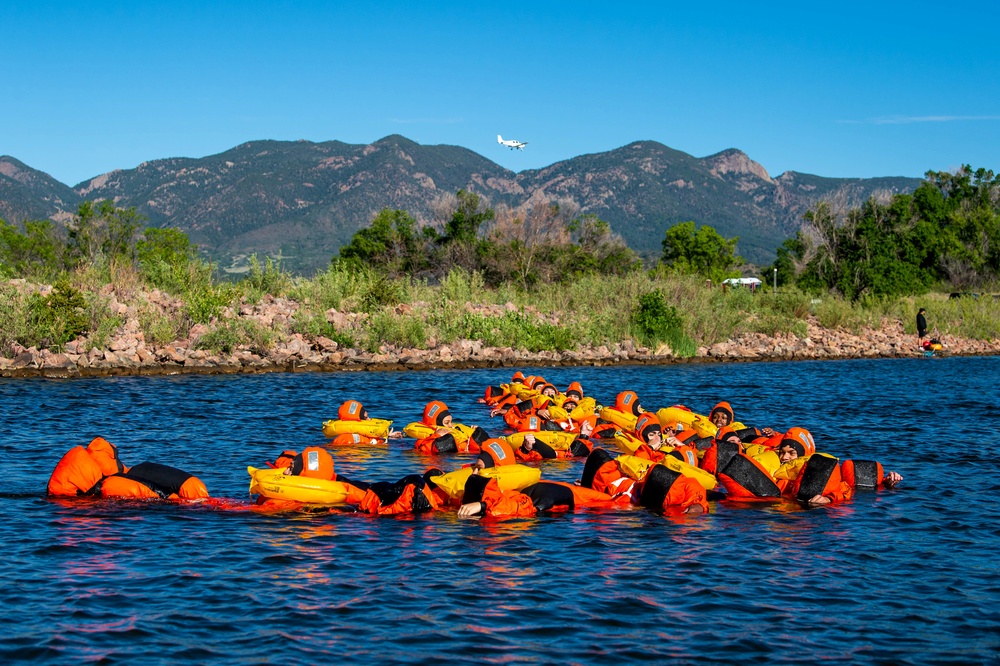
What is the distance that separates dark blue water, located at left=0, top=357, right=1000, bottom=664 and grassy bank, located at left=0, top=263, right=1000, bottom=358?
598 inches

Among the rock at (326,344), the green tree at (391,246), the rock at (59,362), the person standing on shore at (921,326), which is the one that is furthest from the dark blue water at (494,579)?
the green tree at (391,246)

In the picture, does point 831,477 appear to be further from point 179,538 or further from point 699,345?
point 699,345

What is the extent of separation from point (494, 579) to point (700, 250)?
2959 inches

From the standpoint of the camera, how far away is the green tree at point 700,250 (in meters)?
81.4

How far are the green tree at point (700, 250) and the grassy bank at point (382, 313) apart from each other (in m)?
33.9

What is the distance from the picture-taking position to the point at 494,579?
956 centimetres

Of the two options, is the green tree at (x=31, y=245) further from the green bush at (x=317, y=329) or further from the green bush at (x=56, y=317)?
the green bush at (x=317, y=329)

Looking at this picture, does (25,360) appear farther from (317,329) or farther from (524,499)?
(524,499)

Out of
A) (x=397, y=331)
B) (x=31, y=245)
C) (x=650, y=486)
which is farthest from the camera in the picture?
(x=31, y=245)

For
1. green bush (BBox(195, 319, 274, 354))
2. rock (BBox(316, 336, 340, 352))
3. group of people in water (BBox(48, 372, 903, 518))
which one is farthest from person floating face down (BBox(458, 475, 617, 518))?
rock (BBox(316, 336, 340, 352))

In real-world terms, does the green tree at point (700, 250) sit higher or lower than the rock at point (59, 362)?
higher

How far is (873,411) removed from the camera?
74.6 ft

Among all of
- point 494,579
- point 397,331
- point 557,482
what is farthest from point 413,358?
point 494,579

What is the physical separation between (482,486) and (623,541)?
1.93 meters
